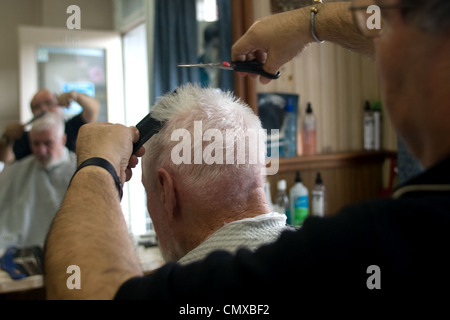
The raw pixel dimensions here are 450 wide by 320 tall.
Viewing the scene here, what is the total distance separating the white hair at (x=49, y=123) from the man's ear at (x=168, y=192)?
131 cm

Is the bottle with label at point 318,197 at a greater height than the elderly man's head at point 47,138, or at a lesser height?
lesser

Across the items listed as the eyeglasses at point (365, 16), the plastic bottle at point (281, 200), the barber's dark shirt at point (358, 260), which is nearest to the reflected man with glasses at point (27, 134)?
the plastic bottle at point (281, 200)

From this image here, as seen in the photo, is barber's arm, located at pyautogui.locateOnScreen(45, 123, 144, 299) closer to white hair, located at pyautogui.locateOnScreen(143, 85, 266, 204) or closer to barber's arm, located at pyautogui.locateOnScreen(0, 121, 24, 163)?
white hair, located at pyautogui.locateOnScreen(143, 85, 266, 204)

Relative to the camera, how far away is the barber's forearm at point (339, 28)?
1023 mm

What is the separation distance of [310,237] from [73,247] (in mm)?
339

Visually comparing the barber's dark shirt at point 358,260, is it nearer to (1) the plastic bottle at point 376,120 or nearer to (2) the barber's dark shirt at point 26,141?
(2) the barber's dark shirt at point 26,141

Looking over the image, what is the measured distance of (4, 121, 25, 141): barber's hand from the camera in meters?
2.09

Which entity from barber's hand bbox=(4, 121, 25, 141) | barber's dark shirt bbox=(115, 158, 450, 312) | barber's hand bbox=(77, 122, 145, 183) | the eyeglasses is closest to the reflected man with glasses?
barber's hand bbox=(4, 121, 25, 141)

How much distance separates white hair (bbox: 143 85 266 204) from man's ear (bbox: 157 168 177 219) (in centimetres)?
1

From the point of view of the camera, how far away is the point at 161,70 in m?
2.20

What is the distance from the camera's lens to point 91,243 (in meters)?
0.62

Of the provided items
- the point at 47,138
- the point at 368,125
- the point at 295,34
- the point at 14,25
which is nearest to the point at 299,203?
the point at 368,125

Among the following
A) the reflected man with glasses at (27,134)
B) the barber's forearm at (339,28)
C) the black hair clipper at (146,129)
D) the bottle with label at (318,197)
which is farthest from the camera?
the bottle with label at (318,197)
